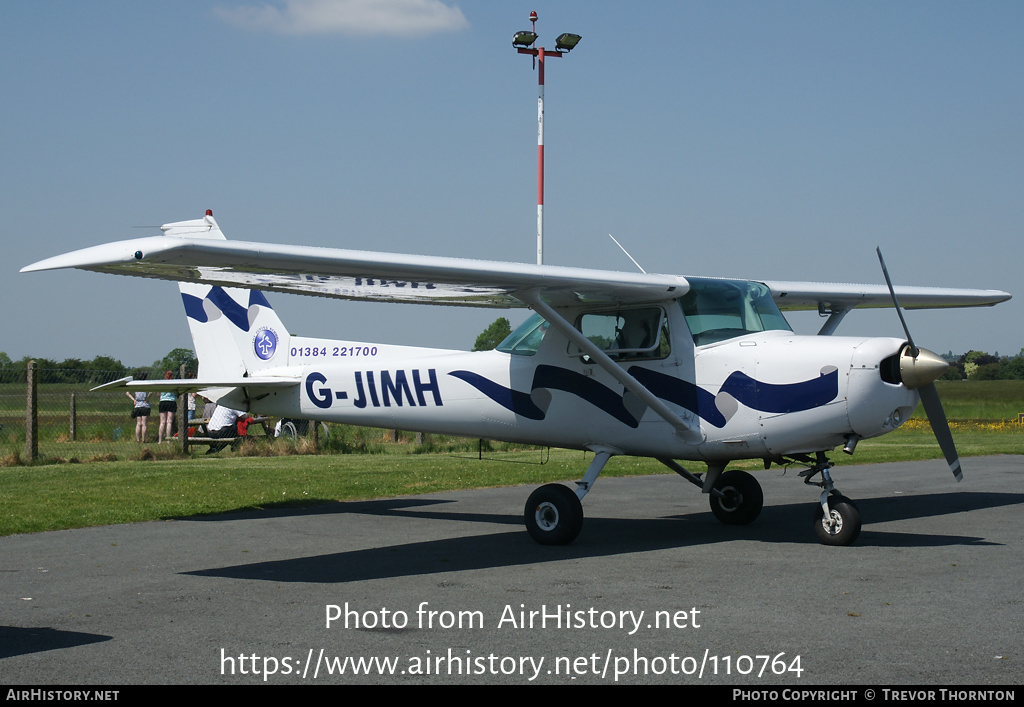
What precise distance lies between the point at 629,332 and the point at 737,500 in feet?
7.49

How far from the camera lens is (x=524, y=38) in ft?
61.2

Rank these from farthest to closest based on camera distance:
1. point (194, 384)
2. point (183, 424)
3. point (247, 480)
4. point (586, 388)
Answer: point (183, 424) < point (247, 480) < point (194, 384) < point (586, 388)

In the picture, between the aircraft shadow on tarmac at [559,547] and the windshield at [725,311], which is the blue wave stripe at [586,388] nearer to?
the windshield at [725,311]

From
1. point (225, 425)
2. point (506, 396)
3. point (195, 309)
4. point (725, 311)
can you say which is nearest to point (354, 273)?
point (506, 396)

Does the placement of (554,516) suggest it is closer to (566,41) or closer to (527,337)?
(527,337)

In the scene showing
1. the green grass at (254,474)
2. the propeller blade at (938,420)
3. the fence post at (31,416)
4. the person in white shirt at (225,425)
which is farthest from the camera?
the person in white shirt at (225,425)

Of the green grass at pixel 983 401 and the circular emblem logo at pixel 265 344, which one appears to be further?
the green grass at pixel 983 401

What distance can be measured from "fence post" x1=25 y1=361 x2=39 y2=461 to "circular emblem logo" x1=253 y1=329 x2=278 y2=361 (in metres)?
6.21

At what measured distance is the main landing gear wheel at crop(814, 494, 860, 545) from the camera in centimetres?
839

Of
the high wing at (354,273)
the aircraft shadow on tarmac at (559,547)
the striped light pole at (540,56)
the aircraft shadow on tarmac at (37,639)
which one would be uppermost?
the striped light pole at (540,56)

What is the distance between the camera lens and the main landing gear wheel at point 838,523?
330 inches

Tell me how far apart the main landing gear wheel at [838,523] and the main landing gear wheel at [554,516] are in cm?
215

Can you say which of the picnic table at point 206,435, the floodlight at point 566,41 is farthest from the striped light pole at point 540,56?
the picnic table at point 206,435

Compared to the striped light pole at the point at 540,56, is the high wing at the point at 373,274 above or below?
below
